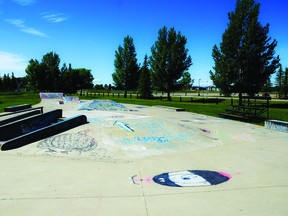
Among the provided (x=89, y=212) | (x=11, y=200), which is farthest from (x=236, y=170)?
(x=11, y=200)

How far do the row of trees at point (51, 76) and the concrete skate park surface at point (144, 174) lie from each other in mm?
52993

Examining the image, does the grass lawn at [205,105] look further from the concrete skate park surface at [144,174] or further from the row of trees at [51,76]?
the row of trees at [51,76]

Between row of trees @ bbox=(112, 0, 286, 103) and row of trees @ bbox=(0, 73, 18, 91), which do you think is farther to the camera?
row of trees @ bbox=(0, 73, 18, 91)

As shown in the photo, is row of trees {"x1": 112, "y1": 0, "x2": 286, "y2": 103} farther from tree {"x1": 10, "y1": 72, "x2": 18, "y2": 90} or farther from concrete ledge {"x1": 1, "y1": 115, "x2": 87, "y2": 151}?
tree {"x1": 10, "y1": 72, "x2": 18, "y2": 90}

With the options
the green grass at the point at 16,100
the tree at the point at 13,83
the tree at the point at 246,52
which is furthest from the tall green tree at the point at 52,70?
the tree at the point at 13,83

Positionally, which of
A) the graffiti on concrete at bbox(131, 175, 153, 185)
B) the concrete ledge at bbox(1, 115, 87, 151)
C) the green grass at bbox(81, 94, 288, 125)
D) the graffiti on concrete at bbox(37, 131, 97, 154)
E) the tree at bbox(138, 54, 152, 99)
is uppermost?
the tree at bbox(138, 54, 152, 99)

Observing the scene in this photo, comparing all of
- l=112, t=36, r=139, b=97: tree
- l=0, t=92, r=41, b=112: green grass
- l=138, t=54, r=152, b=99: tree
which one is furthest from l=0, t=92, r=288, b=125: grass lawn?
l=112, t=36, r=139, b=97: tree

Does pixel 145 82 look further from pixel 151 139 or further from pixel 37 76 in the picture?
pixel 151 139

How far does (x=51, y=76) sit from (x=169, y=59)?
109ft

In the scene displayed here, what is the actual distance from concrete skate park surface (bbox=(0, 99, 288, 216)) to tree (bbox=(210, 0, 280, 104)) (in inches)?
812

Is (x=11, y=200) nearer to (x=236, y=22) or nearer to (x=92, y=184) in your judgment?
(x=92, y=184)

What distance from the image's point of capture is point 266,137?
11414 mm

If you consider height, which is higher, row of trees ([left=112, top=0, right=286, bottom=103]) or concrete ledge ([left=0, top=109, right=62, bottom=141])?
row of trees ([left=112, top=0, right=286, bottom=103])

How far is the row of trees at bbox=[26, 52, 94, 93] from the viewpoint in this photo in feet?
196
